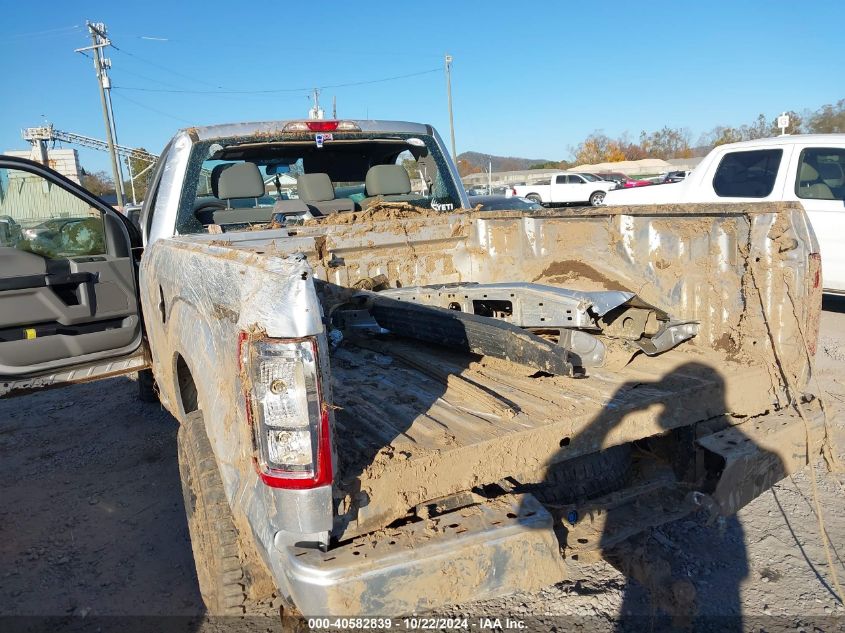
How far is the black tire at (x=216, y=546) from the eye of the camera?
2373 mm

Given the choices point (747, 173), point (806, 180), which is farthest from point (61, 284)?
point (806, 180)

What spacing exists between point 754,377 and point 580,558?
44.5 inches

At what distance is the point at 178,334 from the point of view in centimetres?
288

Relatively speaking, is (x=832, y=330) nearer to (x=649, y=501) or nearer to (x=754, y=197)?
(x=754, y=197)

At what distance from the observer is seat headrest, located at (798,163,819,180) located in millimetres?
7375

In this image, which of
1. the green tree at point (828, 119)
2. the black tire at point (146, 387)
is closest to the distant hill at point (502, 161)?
the green tree at point (828, 119)

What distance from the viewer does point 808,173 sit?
7.39 meters

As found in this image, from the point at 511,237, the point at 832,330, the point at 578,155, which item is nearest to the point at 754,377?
the point at 511,237

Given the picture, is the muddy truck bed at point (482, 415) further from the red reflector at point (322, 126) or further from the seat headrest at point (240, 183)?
the red reflector at point (322, 126)

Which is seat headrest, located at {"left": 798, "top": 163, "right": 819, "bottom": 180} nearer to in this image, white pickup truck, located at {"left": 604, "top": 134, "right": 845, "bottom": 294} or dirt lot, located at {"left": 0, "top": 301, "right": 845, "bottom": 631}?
white pickup truck, located at {"left": 604, "top": 134, "right": 845, "bottom": 294}

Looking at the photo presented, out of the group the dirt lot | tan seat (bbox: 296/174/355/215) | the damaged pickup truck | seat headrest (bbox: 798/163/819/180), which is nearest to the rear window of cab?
seat headrest (bbox: 798/163/819/180)

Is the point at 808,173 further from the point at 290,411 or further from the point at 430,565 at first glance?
the point at 290,411

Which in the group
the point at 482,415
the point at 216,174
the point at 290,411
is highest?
the point at 216,174

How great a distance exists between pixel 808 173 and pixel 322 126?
5.96 metres
